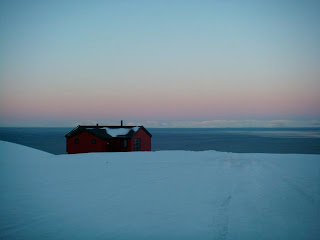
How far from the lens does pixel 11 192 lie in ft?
29.1

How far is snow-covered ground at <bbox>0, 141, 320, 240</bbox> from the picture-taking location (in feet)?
19.8

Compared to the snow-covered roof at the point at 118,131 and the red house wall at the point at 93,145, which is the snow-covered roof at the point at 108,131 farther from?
the red house wall at the point at 93,145

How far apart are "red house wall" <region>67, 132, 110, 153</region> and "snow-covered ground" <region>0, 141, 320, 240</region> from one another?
17483 mm

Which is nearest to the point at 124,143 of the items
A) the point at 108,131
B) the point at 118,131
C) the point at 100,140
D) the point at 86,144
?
the point at 118,131

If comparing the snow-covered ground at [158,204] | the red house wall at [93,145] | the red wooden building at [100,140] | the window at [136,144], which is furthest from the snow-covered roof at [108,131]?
the snow-covered ground at [158,204]

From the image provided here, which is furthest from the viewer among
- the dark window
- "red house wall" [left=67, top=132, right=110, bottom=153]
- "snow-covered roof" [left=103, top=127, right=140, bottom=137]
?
"snow-covered roof" [left=103, top=127, right=140, bottom=137]

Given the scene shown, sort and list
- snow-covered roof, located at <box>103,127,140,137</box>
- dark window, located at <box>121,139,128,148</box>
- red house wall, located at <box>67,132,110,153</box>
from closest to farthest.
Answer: red house wall, located at <box>67,132,110,153</box> < dark window, located at <box>121,139,128,148</box> < snow-covered roof, located at <box>103,127,140,137</box>

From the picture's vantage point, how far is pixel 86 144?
3084 centimetres

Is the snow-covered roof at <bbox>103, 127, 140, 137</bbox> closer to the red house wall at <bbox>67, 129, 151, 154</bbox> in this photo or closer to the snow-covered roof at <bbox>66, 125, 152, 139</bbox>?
the snow-covered roof at <bbox>66, 125, 152, 139</bbox>

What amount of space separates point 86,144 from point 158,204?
82.2 ft

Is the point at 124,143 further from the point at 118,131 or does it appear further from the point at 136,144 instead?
the point at 118,131

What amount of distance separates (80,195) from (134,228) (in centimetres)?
354

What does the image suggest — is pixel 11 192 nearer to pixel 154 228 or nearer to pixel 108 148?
pixel 154 228

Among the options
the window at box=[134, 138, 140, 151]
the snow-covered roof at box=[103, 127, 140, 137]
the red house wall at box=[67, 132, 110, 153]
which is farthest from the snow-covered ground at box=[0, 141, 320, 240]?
the window at box=[134, 138, 140, 151]
